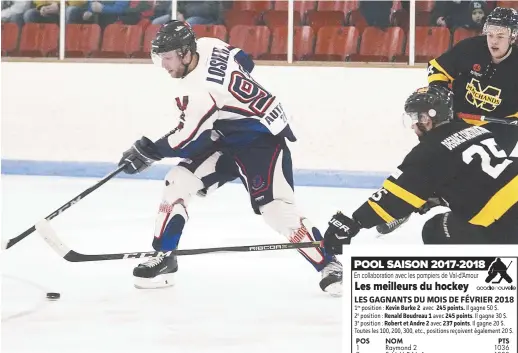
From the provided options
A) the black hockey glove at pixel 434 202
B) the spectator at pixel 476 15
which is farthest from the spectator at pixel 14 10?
the black hockey glove at pixel 434 202

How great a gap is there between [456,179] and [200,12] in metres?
4.36

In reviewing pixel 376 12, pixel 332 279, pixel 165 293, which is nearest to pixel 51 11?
pixel 376 12

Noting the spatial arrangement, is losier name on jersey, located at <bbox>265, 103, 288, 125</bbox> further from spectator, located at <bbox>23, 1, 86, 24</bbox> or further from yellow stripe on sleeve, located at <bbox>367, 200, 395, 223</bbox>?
spectator, located at <bbox>23, 1, 86, 24</bbox>

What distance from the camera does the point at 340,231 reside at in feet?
8.95

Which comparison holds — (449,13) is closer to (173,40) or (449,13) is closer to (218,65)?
(218,65)

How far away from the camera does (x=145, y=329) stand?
9.63ft

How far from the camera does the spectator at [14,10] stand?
719 cm

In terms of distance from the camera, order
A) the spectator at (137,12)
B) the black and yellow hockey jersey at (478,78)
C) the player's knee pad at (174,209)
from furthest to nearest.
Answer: the spectator at (137,12) → the black and yellow hockey jersey at (478,78) → the player's knee pad at (174,209)

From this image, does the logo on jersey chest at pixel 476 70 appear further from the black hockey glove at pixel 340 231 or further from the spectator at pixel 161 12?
the spectator at pixel 161 12

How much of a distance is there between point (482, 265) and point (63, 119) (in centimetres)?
523

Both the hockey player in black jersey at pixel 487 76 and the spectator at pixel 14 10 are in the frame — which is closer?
the hockey player in black jersey at pixel 487 76

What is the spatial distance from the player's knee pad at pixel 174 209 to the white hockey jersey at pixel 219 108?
0.08 m

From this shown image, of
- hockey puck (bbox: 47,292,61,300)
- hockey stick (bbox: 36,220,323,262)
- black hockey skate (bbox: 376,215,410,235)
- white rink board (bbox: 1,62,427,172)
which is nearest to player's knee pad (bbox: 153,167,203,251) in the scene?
hockey stick (bbox: 36,220,323,262)

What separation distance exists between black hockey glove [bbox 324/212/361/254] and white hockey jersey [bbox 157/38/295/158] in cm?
78
